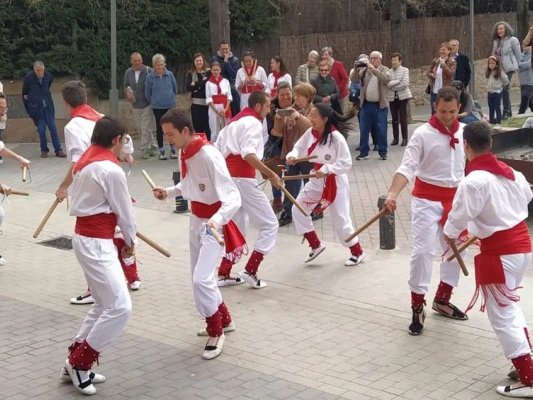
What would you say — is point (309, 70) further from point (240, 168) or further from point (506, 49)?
point (240, 168)

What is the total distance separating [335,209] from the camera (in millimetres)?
9344

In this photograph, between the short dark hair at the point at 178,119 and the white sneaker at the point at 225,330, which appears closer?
the short dark hair at the point at 178,119

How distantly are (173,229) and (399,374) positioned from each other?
16.9 feet

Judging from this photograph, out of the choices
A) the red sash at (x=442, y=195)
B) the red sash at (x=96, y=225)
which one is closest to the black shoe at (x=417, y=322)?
the red sash at (x=442, y=195)

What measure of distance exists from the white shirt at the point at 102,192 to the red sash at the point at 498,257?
2.40 metres

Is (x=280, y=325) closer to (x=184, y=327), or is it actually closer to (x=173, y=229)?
(x=184, y=327)

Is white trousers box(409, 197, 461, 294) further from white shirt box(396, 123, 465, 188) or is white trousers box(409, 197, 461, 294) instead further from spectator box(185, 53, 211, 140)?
spectator box(185, 53, 211, 140)

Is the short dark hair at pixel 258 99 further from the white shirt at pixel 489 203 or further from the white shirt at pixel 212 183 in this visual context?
the white shirt at pixel 489 203

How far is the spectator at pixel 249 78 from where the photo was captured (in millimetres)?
16422

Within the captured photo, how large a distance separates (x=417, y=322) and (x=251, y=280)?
1941 millimetres

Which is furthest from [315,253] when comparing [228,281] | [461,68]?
[461,68]

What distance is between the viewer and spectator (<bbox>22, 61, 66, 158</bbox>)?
55.1 feet

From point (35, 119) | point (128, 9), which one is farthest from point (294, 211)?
point (128, 9)

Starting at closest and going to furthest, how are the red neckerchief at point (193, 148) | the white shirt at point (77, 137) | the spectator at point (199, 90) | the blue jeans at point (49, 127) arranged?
the red neckerchief at point (193, 148), the white shirt at point (77, 137), the spectator at point (199, 90), the blue jeans at point (49, 127)
